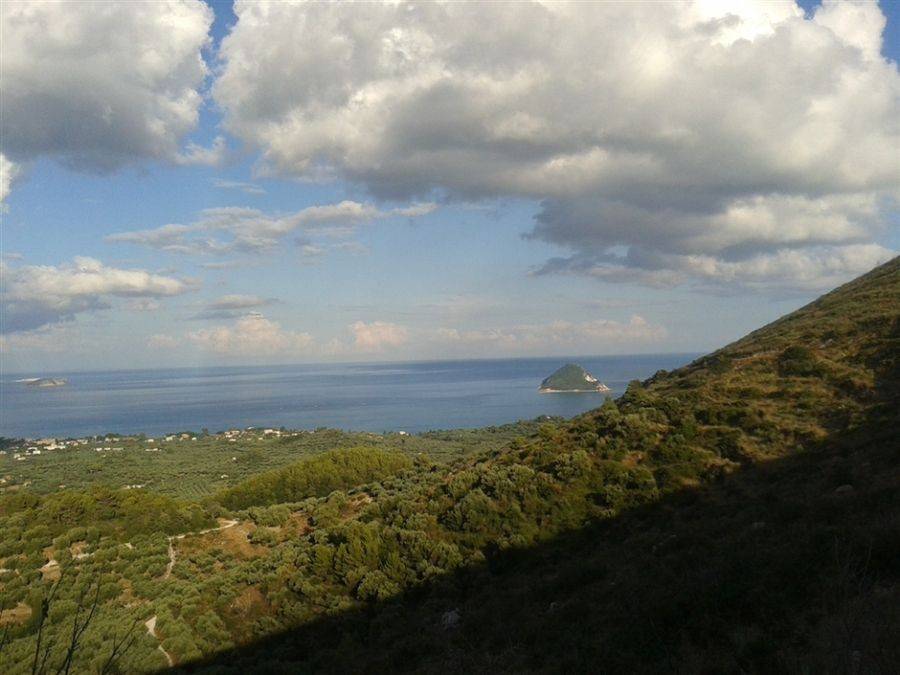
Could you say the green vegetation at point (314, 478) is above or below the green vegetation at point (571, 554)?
below

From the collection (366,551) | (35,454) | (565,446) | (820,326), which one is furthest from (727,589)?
(35,454)

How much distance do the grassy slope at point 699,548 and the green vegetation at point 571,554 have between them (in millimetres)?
65

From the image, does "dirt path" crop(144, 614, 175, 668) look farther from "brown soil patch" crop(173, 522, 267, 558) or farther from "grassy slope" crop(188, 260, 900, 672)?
"brown soil patch" crop(173, 522, 267, 558)

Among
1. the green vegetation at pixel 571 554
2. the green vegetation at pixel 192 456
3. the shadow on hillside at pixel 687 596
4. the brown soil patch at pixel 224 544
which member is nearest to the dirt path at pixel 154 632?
the green vegetation at pixel 571 554

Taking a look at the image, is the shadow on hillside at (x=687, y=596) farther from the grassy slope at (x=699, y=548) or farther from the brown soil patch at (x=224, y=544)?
the brown soil patch at (x=224, y=544)

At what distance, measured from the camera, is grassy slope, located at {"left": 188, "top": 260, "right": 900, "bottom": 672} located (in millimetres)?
7629

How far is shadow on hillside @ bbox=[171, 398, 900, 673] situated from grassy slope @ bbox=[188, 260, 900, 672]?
4cm

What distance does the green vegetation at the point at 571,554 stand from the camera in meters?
8.22

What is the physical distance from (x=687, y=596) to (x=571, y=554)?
21.8 feet

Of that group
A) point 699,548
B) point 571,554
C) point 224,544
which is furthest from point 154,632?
point 699,548

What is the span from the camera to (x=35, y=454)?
3290 inches

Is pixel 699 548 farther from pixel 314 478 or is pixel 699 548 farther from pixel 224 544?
pixel 314 478

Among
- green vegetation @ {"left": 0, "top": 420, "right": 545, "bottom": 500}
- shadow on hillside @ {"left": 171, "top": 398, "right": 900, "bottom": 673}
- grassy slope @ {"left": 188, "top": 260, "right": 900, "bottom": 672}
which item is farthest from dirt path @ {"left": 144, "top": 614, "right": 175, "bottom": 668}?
green vegetation @ {"left": 0, "top": 420, "right": 545, "bottom": 500}

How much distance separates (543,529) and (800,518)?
24.8 ft
